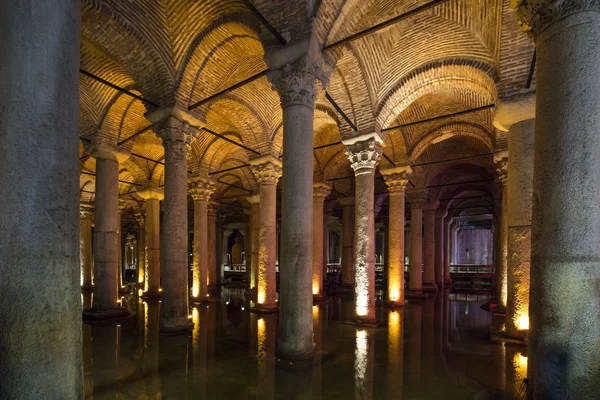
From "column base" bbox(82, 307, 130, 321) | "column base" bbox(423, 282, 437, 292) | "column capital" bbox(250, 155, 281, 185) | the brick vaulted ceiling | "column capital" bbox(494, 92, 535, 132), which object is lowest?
"column base" bbox(423, 282, 437, 292)

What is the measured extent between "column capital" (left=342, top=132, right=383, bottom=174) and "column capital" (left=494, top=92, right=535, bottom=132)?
2863 mm

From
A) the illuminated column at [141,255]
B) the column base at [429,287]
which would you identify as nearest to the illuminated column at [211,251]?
Result: the illuminated column at [141,255]

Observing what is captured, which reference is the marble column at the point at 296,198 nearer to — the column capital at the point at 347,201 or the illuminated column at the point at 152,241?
the illuminated column at the point at 152,241

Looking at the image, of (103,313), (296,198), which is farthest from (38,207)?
(103,313)

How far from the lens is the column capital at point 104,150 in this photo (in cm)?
988

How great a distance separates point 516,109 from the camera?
690cm

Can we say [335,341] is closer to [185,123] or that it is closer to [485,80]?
[185,123]

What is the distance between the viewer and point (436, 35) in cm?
803

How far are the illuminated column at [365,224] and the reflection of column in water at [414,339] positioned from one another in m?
1.10

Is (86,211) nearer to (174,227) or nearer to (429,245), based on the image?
(174,227)

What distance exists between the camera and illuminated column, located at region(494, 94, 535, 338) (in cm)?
682

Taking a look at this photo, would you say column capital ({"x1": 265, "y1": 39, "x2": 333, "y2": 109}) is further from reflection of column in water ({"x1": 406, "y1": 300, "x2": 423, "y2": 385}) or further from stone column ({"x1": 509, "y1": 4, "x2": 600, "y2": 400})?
reflection of column in water ({"x1": 406, "y1": 300, "x2": 423, "y2": 385})

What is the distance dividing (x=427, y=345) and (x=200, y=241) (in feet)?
27.0

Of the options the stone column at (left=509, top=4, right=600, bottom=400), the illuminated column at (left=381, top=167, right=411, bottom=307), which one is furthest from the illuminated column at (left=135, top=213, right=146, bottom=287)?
the stone column at (left=509, top=4, right=600, bottom=400)
